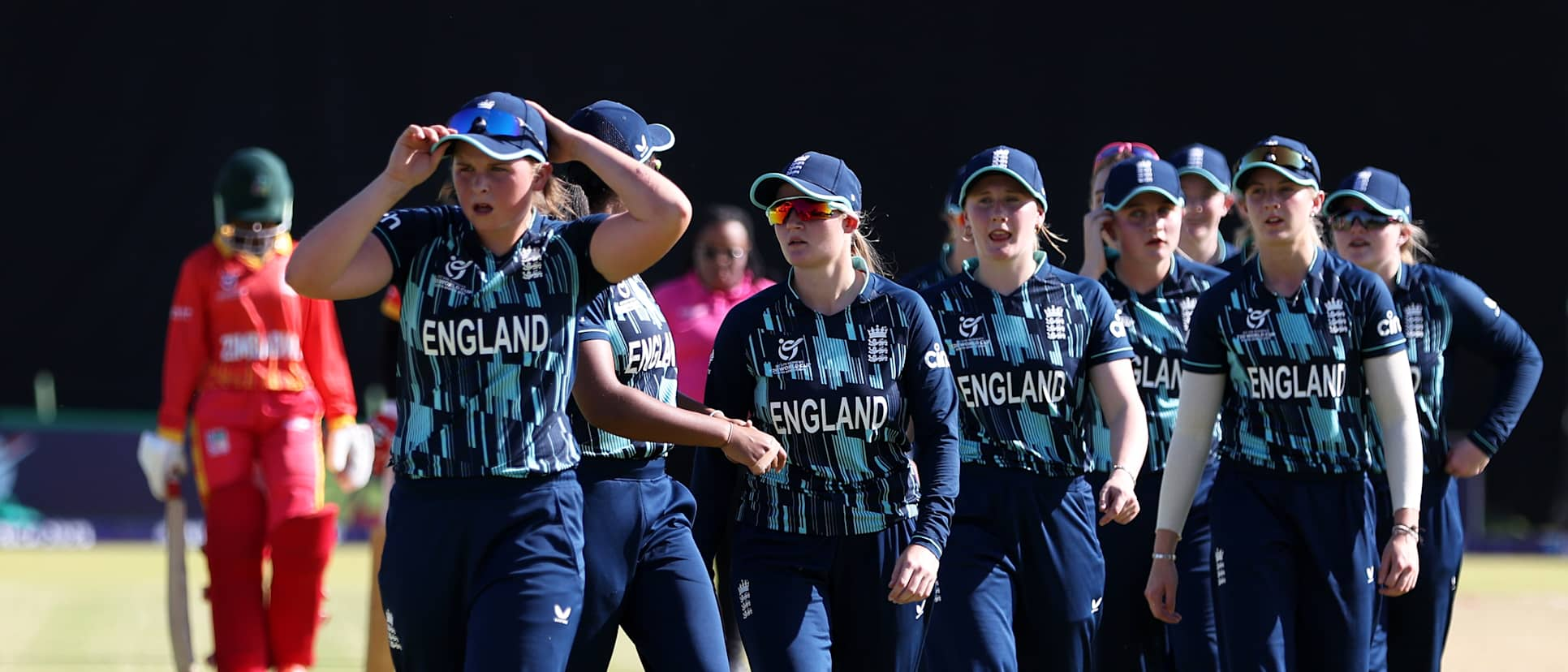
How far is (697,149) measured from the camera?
43.0ft

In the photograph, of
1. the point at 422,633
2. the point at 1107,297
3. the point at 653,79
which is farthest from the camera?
the point at 653,79

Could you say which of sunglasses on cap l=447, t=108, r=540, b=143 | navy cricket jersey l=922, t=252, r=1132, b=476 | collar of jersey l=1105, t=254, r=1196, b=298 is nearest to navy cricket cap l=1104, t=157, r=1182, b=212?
collar of jersey l=1105, t=254, r=1196, b=298

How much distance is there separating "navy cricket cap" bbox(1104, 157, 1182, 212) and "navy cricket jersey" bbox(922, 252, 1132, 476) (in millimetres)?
636

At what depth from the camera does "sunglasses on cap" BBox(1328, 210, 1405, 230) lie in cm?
572

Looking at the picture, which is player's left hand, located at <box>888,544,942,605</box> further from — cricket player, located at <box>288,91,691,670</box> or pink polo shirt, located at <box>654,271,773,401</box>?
pink polo shirt, located at <box>654,271,773,401</box>

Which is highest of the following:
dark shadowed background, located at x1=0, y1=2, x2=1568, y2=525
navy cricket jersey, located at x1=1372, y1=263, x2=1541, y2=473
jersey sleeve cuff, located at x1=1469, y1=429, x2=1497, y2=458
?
dark shadowed background, located at x1=0, y1=2, x2=1568, y2=525

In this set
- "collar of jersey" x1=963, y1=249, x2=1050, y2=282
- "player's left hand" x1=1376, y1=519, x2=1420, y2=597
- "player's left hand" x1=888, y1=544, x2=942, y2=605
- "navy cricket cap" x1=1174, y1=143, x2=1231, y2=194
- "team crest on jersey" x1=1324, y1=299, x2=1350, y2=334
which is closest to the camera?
"player's left hand" x1=888, y1=544, x2=942, y2=605

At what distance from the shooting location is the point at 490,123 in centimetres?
369

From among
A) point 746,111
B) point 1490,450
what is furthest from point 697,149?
point 1490,450

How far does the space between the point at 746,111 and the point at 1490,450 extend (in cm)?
812

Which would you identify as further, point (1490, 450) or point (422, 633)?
point (1490, 450)

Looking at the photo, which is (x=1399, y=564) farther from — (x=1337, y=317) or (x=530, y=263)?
(x=530, y=263)

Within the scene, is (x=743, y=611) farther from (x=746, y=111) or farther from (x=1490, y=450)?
(x=746, y=111)

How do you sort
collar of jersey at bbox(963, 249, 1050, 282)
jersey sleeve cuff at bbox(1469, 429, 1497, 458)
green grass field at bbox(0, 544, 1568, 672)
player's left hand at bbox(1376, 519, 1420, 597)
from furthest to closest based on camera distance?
green grass field at bbox(0, 544, 1568, 672) < jersey sleeve cuff at bbox(1469, 429, 1497, 458) < collar of jersey at bbox(963, 249, 1050, 282) < player's left hand at bbox(1376, 519, 1420, 597)
